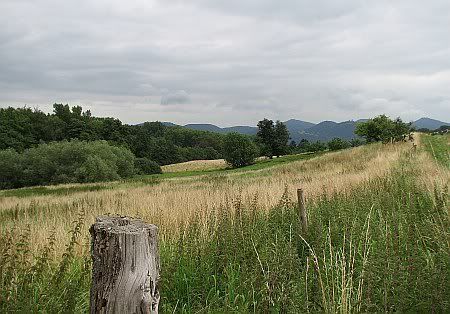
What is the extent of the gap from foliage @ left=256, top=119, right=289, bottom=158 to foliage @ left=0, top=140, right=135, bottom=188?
4051 cm

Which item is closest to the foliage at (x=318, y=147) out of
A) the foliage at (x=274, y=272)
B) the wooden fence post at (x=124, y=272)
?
the foliage at (x=274, y=272)

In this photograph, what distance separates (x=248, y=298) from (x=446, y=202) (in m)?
4.48

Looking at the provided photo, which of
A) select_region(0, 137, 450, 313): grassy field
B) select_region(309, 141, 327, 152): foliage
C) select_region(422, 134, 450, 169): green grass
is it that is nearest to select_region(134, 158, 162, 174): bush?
select_region(309, 141, 327, 152): foliage

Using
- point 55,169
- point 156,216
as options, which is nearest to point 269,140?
point 55,169

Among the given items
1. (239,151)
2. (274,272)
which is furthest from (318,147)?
(274,272)

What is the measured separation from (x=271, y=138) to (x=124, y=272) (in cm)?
9528

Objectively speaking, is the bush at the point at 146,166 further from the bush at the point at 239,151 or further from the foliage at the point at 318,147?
the foliage at the point at 318,147

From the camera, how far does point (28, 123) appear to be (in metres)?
86.9

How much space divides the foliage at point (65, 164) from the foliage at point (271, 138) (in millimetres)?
40514

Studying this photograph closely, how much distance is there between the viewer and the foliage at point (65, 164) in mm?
53781

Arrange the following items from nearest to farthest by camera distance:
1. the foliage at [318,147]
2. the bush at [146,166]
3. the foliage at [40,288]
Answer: the foliage at [40,288]
the bush at [146,166]
the foliage at [318,147]

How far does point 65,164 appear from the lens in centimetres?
5884

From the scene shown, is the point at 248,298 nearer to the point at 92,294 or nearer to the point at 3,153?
the point at 92,294

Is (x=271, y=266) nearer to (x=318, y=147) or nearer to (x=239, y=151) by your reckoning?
(x=239, y=151)
